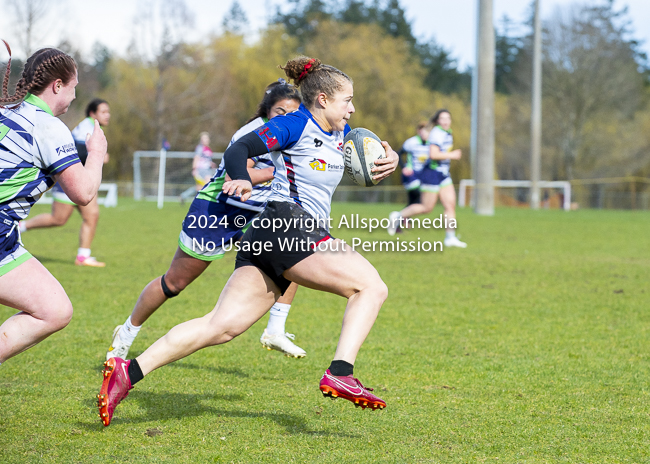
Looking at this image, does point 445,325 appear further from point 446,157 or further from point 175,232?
point 175,232

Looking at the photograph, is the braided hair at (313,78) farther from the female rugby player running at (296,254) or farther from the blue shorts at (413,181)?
the blue shorts at (413,181)

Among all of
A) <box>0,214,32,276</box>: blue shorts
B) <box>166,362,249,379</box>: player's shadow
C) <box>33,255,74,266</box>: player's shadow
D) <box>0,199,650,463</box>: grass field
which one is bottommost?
<box>166,362,249,379</box>: player's shadow

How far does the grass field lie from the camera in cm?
337

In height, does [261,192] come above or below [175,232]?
above

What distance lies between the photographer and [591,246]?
43.7ft

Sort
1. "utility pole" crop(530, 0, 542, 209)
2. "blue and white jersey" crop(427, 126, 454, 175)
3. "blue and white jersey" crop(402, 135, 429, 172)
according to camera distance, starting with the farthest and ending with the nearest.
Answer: "utility pole" crop(530, 0, 542, 209)
"blue and white jersey" crop(402, 135, 429, 172)
"blue and white jersey" crop(427, 126, 454, 175)

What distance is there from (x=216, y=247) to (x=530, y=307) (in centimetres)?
383

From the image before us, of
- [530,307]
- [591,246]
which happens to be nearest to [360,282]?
[530,307]

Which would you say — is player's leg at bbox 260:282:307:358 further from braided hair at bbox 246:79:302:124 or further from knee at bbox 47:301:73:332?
knee at bbox 47:301:73:332

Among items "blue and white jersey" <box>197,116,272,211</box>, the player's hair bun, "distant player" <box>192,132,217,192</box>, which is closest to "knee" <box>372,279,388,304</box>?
the player's hair bun

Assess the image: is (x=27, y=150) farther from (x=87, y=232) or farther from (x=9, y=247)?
(x=87, y=232)

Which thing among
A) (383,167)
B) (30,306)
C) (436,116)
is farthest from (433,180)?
(30,306)

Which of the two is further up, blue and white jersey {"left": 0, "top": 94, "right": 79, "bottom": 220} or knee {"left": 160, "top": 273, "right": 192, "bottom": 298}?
blue and white jersey {"left": 0, "top": 94, "right": 79, "bottom": 220}

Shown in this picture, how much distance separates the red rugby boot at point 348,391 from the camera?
322 centimetres
